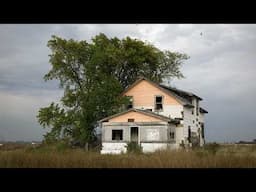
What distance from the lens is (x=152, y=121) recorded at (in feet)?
86.5

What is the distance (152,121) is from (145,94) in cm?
318

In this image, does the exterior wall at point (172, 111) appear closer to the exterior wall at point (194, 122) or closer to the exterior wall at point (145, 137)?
the exterior wall at point (194, 122)

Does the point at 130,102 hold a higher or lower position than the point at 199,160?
higher

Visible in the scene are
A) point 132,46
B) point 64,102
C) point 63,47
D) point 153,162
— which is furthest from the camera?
point 132,46

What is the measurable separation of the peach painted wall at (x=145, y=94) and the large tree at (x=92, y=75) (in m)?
1.02

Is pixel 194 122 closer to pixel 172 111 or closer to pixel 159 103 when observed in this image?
pixel 172 111

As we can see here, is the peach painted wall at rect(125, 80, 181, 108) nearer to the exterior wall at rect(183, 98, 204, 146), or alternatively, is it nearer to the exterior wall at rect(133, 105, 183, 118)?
the exterior wall at rect(133, 105, 183, 118)

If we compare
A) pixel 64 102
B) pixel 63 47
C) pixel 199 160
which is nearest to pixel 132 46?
pixel 63 47

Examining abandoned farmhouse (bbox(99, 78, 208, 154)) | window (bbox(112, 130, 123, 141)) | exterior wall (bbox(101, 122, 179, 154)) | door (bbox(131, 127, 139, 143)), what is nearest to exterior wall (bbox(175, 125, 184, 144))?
abandoned farmhouse (bbox(99, 78, 208, 154))

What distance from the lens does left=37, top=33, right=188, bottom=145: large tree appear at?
2830cm
